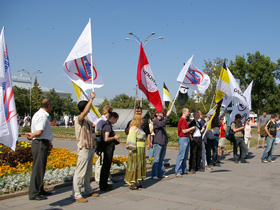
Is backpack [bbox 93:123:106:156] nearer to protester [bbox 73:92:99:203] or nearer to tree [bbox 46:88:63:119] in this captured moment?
protester [bbox 73:92:99:203]

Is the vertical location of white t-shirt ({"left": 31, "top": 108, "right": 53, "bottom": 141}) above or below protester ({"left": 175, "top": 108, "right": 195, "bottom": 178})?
above

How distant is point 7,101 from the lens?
18.1 ft

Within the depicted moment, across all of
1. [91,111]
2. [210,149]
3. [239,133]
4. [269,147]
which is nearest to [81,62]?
[91,111]

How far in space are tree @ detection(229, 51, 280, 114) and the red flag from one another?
41.2m

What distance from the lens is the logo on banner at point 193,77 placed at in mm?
9898

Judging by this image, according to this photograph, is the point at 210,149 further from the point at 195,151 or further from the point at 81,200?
the point at 81,200

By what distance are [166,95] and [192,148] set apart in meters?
2.96

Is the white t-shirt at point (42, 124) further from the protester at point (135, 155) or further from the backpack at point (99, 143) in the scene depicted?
the protester at point (135, 155)

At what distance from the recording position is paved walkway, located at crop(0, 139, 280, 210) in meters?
5.71

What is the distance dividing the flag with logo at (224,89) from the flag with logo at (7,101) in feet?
21.2

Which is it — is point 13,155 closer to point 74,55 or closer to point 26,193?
point 26,193

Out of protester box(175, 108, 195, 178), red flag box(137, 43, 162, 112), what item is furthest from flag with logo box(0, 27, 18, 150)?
protester box(175, 108, 195, 178)

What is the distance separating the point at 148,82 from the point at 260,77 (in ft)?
143

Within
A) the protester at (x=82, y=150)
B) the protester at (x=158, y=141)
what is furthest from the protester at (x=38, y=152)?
the protester at (x=158, y=141)
